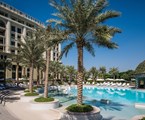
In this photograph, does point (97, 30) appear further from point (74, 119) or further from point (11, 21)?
point (11, 21)

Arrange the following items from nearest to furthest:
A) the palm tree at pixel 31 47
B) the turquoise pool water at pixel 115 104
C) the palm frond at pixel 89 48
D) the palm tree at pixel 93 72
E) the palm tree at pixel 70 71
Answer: the palm frond at pixel 89 48
the turquoise pool water at pixel 115 104
the palm tree at pixel 31 47
the palm tree at pixel 70 71
the palm tree at pixel 93 72

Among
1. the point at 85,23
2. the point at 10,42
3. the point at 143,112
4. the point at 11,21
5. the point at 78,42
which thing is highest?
the point at 11,21

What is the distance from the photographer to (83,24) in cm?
1517

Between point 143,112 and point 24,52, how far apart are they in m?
17.5

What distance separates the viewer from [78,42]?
15.9m

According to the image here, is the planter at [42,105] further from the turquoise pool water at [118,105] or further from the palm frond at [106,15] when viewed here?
the palm frond at [106,15]

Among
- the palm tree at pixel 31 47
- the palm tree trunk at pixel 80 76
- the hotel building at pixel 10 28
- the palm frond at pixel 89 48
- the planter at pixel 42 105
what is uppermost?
the hotel building at pixel 10 28

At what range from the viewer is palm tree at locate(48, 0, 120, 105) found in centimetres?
1513

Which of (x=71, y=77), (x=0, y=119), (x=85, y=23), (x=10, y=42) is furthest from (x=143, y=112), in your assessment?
(x=10, y=42)

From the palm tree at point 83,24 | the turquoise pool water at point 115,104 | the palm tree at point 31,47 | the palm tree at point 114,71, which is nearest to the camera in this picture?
the palm tree at point 83,24

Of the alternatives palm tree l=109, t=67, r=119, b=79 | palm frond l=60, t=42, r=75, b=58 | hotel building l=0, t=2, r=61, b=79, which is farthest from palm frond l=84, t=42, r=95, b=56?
palm tree l=109, t=67, r=119, b=79

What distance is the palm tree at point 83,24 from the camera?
15.1 m

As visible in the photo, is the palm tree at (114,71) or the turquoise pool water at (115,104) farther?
the palm tree at (114,71)

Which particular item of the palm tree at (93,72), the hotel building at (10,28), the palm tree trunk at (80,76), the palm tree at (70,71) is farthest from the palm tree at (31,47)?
the palm tree at (93,72)
